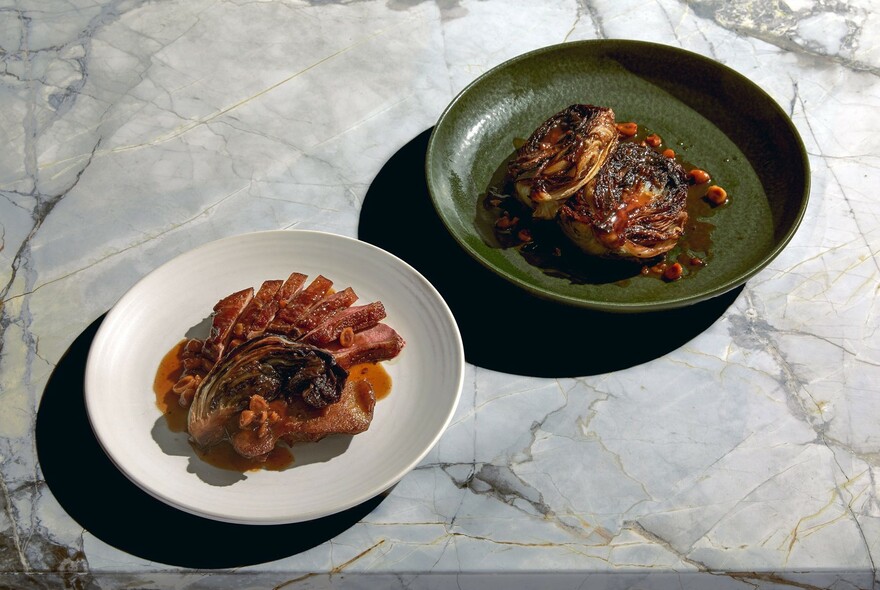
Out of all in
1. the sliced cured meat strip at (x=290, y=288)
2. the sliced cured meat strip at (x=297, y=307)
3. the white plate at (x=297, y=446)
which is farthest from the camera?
the sliced cured meat strip at (x=290, y=288)

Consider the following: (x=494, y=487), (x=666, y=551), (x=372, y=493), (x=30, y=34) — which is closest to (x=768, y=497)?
(x=666, y=551)

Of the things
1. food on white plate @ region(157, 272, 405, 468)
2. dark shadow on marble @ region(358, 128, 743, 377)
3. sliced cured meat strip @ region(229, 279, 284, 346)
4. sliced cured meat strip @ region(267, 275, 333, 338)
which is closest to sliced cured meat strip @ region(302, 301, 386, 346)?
food on white plate @ region(157, 272, 405, 468)

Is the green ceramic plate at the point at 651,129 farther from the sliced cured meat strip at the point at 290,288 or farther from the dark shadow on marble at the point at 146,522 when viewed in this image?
the dark shadow on marble at the point at 146,522

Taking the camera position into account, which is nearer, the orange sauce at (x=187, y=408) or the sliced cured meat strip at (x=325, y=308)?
the orange sauce at (x=187, y=408)

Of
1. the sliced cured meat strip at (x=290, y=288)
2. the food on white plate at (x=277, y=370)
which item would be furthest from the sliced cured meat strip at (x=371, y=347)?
the sliced cured meat strip at (x=290, y=288)

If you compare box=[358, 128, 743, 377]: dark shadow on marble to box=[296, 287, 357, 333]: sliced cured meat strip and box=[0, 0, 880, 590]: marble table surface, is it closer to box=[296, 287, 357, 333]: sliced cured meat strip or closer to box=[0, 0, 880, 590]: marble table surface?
box=[0, 0, 880, 590]: marble table surface
